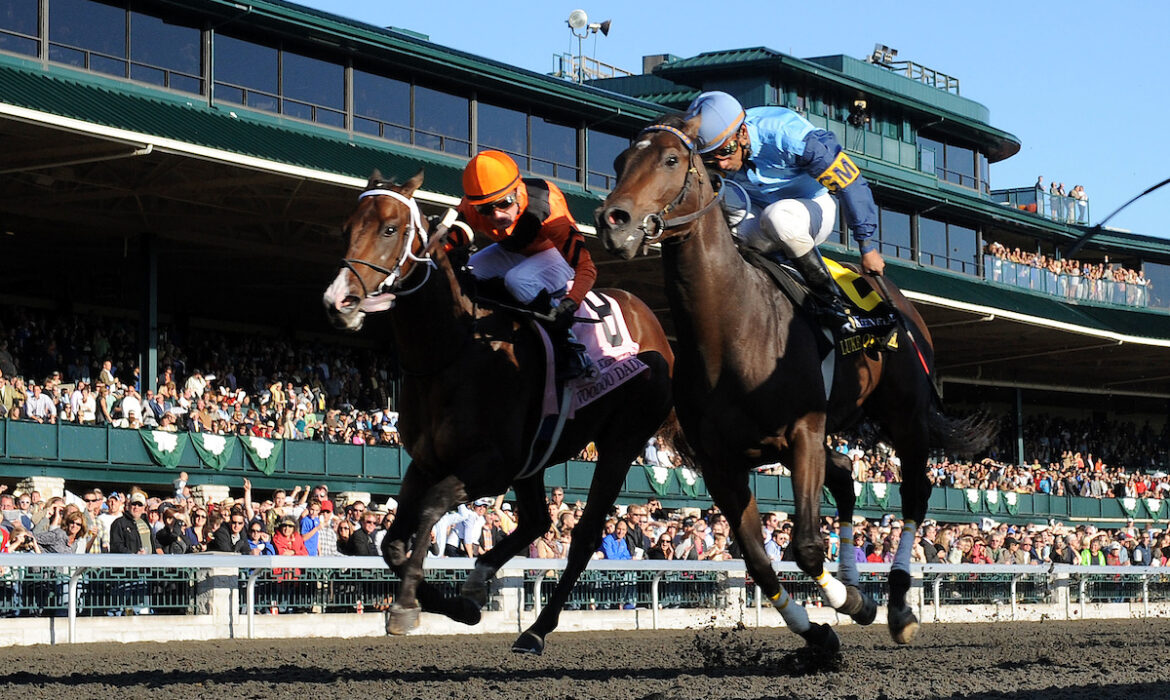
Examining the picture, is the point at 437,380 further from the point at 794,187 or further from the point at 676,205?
the point at 794,187

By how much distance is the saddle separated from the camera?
22.7 feet

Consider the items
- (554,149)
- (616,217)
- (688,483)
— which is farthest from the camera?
(554,149)

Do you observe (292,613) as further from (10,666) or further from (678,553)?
(678,553)

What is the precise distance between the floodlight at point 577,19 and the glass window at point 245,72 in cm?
1518

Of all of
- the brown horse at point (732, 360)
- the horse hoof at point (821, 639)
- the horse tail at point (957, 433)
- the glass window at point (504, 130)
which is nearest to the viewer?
the brown horse at point (732, 360)

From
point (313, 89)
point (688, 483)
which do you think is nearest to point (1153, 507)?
point (688, 483)

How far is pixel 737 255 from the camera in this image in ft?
21.7

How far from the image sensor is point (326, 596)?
12.2 metres

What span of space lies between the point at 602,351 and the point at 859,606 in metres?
1.69

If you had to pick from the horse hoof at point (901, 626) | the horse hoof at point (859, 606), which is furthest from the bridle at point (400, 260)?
the horse hoof at point (901, 626)

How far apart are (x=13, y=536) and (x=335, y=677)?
586 cm

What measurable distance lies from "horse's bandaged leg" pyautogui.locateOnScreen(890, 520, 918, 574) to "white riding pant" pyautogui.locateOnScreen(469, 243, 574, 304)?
221 centimetres

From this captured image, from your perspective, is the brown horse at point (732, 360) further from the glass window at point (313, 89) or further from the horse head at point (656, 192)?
the glass window at point (313, 89)

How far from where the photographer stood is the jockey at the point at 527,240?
6.89 meters
